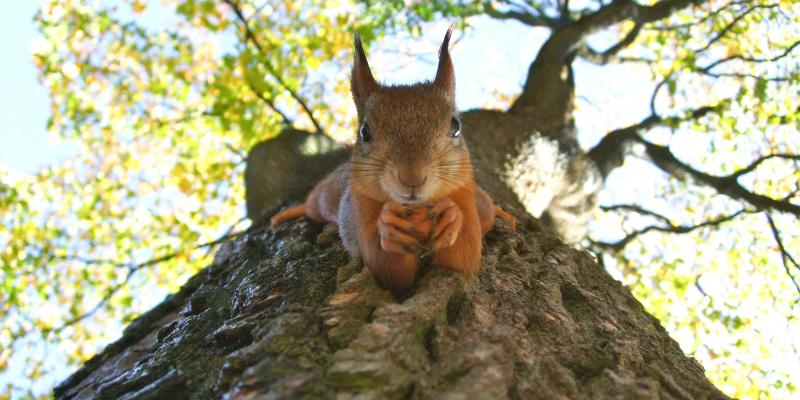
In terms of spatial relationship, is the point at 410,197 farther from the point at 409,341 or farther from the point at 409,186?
the point at 409,341

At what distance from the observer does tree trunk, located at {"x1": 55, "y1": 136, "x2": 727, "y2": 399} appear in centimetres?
141

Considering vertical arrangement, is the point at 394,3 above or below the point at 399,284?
above

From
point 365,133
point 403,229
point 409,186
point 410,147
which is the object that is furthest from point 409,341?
point 365,133

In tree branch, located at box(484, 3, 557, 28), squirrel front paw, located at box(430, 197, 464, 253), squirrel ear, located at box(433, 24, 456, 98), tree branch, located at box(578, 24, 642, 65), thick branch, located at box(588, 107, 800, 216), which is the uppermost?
tree branch, located at box(484, 3, 557, 28)

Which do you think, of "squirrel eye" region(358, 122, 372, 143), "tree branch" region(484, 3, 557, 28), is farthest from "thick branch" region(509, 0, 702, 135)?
"squirrel eye" region(358, 122, 372, 143)

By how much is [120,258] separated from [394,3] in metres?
3.82

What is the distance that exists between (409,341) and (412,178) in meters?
0.50

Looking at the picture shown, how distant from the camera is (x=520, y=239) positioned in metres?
2.62

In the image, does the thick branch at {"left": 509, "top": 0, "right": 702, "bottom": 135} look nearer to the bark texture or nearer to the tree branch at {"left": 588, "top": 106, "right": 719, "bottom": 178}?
the tree branch at {"left": 588, "top": 106, "right": 719, "bottom": 178}

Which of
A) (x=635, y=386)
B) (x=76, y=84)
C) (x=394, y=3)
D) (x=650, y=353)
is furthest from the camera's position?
(x=76, y=84)

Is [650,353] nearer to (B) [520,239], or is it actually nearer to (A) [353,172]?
(B) [520,239]

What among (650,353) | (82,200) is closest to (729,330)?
(650,353)

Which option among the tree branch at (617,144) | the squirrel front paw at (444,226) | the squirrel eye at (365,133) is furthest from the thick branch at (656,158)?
the squirrel front paw at (444,226)

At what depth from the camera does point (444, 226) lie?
5.80 ft
